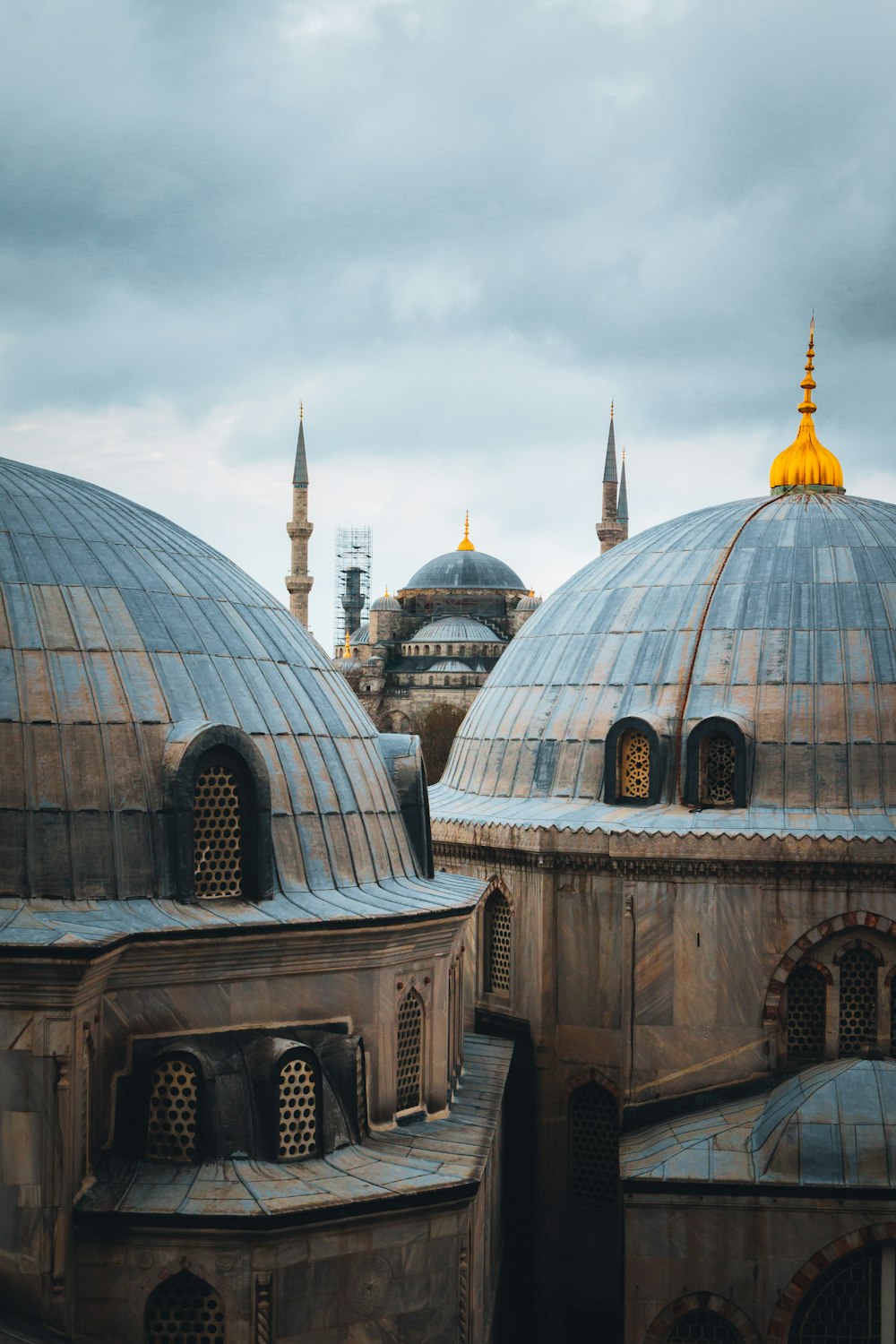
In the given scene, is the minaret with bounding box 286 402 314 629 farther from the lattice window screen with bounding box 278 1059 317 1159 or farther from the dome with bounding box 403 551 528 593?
the lattice window screen with bounding box 278 1059 317 1159

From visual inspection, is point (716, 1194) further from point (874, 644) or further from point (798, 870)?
point (874, 644)

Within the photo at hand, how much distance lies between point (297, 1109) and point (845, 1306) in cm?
694

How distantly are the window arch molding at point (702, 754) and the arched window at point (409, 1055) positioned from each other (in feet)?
18.3

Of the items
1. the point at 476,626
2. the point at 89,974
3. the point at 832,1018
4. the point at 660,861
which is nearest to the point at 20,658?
the point at 89,974

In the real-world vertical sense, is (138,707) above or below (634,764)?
above

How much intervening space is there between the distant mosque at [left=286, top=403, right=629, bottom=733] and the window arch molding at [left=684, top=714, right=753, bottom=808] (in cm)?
5914

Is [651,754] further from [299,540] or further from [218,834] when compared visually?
[299,540]

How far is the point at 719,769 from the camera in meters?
20.4

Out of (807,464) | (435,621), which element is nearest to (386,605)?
(435,621)

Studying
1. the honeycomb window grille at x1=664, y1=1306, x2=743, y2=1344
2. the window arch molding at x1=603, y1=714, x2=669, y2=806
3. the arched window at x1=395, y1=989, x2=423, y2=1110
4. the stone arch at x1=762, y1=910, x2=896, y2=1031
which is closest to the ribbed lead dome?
the arched window at x1=395, y1=989, x2=423, y2=1110

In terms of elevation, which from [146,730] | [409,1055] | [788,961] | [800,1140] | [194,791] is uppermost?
[146,730]

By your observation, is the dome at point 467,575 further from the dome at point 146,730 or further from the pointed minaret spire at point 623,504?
the dome at point 146,730

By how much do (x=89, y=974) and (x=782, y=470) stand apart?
1609 centimetres

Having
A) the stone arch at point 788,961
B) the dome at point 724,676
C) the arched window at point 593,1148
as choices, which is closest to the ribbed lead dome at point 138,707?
the dome at point 724,676
